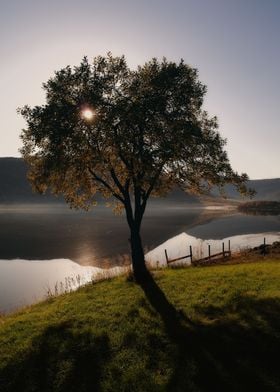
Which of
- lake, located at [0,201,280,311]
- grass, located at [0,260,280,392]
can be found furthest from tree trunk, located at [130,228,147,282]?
lake, located at [0,201,280,311]

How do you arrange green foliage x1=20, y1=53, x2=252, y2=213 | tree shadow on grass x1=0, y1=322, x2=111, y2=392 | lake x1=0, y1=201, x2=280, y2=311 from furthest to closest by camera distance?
1. lake x1=0, y1=201, x2=280, y2=311
2. green foliage x1=20, y1=53, x2=252, y2=213
3. tree shadow on grass x1=0, y1=322, x2=111, y2=392

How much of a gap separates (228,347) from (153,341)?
9.83 feet

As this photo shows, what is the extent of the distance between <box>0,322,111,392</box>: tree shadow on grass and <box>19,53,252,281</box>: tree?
10.4m

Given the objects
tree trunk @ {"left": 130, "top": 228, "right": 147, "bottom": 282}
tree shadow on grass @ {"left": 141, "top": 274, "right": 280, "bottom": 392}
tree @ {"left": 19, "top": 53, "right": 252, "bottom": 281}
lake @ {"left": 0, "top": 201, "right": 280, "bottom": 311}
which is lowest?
lake @ {"left": 0, "top": 201, "right": 280, "bottom": 311}

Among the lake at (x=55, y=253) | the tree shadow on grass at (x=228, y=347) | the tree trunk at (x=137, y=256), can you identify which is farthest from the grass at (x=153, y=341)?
the lake at (x=55, y=253)

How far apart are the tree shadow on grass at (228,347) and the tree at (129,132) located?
943cm

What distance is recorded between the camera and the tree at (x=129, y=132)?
23.0 m

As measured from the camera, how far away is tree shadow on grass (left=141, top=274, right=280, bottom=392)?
11.3 metres

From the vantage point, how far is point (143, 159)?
75.2 feet

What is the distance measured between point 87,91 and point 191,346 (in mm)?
17280

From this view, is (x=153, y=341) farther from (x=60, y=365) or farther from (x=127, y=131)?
(x=127, y=131)

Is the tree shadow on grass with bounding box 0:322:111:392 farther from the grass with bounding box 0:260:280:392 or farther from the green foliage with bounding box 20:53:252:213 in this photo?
the green foliage with bounding box 20:53:252:213

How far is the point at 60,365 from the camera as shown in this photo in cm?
1310

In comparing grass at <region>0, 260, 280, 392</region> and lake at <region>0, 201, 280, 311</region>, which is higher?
grass at <region>0, 260, 280, 392</region>
